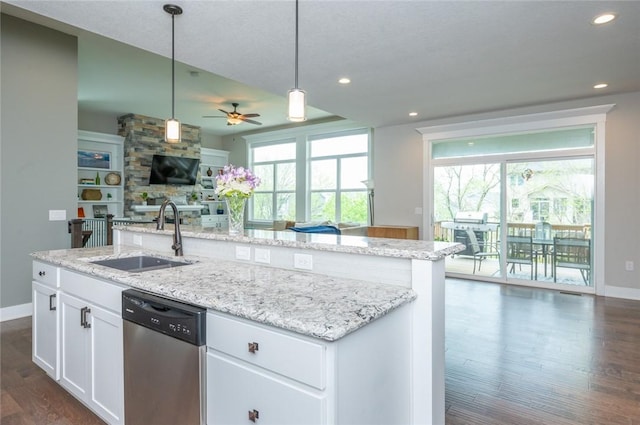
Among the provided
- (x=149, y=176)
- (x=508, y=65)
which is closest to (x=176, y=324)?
(x=508, y=65)

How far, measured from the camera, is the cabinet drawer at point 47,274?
2379 mm

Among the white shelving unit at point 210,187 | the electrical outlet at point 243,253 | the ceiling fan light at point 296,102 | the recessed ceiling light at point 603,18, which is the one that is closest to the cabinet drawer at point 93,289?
the electrical outlet at point 243,253

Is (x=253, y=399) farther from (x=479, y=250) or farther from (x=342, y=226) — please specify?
(x=342, y=226)

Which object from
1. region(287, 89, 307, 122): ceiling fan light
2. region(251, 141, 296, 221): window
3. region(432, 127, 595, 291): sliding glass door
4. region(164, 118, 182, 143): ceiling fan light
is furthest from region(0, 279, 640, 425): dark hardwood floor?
region(251, 141, 296, 221): window

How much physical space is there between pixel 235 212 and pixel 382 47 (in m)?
2.06

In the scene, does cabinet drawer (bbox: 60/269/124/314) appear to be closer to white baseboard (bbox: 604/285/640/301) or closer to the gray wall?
the gray wall

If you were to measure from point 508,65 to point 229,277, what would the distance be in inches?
142

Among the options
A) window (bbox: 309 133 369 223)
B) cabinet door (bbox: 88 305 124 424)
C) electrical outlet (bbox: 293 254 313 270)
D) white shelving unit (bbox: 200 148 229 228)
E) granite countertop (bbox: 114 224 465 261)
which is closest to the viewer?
granite countertop (bbox: 114 224 465 261)

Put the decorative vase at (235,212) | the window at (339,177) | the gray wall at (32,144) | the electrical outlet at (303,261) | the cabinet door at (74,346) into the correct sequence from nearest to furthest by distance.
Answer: the electrical outlet at (303,261) < the cabinet door at (74,346) < the decorative vase at (235,212) < the gray wall at (32,144) < the window at (339,177)

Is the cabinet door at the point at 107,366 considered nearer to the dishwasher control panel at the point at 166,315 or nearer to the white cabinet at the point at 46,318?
the dishwasher control panel at the point at 166,315

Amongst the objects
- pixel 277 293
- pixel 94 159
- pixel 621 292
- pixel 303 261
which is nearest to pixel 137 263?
pixel 303 261

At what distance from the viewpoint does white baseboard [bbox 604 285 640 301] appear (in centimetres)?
474

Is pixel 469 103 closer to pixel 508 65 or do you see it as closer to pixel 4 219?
pixel 508 65

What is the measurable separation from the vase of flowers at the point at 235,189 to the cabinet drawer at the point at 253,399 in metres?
1.14
